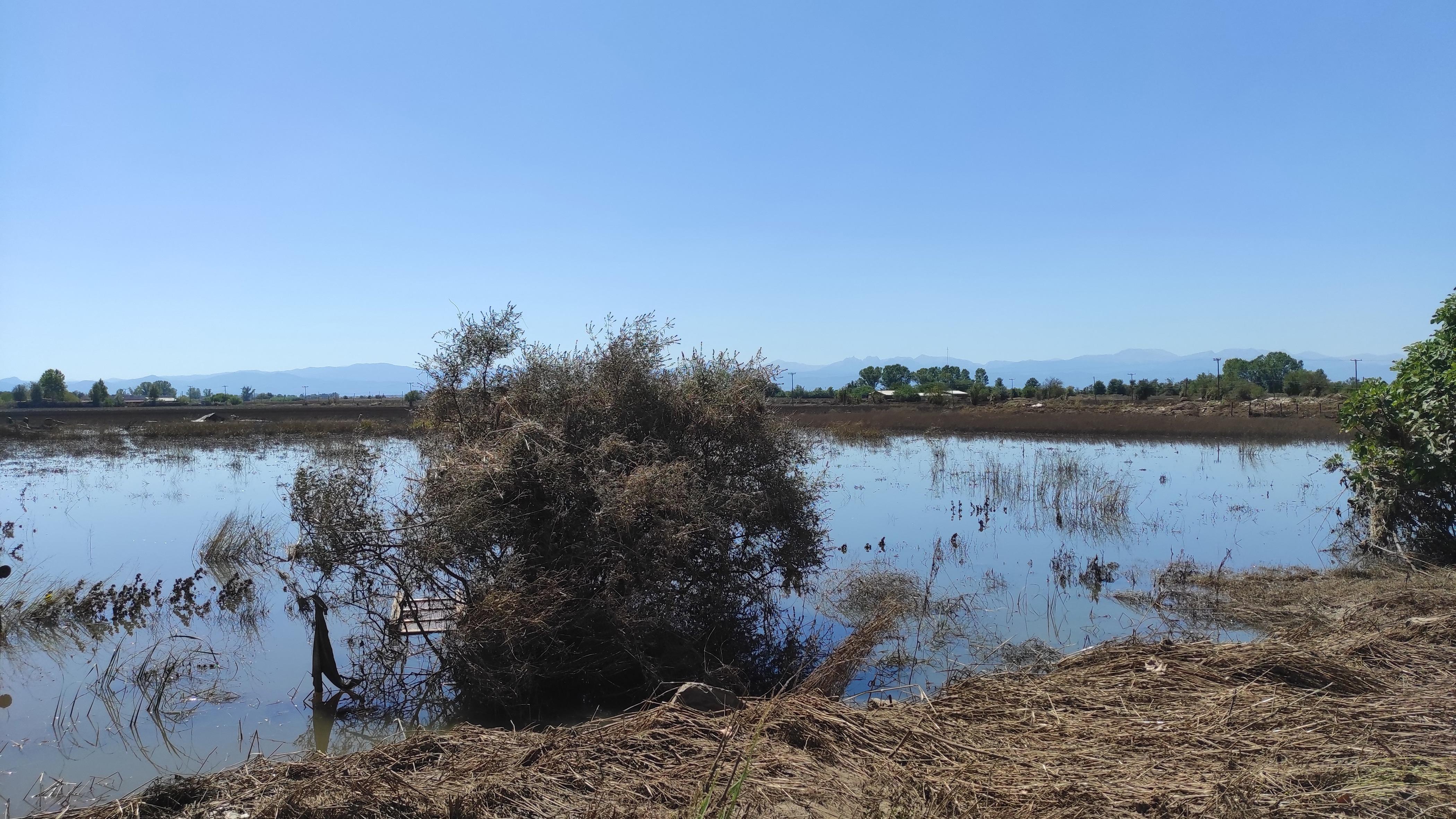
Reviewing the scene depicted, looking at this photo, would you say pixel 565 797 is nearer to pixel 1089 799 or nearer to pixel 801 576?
pixel 1089 799

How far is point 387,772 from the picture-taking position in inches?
195

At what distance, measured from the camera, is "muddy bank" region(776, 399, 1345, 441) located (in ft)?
123

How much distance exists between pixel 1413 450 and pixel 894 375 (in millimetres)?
74129

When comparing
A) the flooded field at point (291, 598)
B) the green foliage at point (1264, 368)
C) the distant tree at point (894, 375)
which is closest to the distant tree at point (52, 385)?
the flooded field at point (291, 598)

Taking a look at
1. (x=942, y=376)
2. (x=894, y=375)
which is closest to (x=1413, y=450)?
(x=894, y=375)

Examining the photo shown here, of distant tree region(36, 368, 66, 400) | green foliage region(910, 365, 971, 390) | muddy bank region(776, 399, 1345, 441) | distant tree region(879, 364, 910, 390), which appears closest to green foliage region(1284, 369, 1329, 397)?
muddy bank region(776, 399, 1345, 441)

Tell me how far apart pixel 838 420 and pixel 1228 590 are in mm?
31480

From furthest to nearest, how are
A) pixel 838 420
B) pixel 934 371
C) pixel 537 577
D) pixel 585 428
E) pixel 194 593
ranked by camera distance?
1. pixel 934 371
2. pixel 838 420
3. pixel 194 593
4. pixel 585 428
5. pixel 537 577

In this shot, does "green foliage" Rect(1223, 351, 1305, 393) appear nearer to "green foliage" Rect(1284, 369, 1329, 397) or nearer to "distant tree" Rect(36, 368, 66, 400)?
"green foliage" Rect(1284, 369, 1329, 397)

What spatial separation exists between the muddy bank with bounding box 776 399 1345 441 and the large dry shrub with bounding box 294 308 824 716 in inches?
960

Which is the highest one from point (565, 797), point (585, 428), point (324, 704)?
point (585, 428)

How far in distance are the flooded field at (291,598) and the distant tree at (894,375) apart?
57.9m

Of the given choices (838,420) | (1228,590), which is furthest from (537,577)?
(838,420)

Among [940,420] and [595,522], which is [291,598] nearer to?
[595,522]
